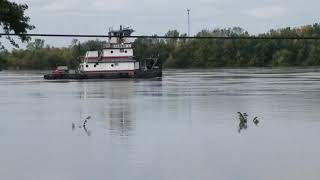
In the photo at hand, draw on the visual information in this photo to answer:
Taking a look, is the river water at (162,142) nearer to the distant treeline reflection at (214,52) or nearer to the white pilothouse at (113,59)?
the white pilothouse at (113,59)

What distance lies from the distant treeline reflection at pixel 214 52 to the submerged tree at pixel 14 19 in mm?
142874

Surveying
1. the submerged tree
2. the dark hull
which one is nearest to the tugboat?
the dark hull

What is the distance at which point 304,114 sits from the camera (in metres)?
35.8

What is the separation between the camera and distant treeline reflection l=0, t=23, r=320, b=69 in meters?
168

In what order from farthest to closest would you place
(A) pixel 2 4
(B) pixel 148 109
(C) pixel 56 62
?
(C) pixel 56 62
(B) pixel 148 109
(A) pixel 2 4

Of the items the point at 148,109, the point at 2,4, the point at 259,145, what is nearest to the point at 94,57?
the point at 148,109

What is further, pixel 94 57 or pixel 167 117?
pixel 94 57

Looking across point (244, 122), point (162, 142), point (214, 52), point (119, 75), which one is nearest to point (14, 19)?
point (162, 142)

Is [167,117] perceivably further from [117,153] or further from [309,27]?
[309,27]

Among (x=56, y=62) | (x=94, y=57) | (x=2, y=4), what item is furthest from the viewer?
(x=56, y=62)

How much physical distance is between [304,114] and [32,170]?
18.9 meters

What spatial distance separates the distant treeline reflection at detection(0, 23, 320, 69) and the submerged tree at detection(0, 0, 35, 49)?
142874mm

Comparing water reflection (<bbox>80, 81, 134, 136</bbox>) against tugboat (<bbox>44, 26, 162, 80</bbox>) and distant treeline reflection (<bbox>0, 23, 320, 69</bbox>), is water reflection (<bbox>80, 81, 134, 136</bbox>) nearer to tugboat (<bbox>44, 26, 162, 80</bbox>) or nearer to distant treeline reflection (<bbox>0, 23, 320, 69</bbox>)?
tugboat (<bbox>44, 26, 162, 80</bbox>)

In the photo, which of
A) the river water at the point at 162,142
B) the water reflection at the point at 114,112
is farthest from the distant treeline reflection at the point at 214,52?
the river water at the point at 162,142
